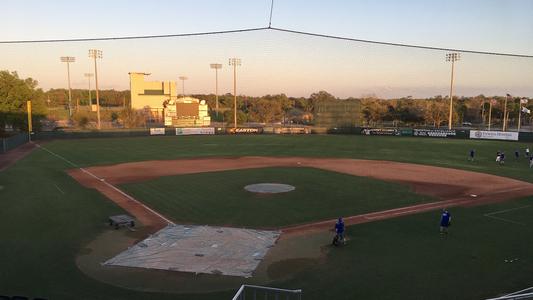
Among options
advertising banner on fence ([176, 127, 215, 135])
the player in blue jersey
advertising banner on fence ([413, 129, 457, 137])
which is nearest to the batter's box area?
the player in blue jersey

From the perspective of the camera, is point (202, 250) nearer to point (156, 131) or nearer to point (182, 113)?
point (156, 131)

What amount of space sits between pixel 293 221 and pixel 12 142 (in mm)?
45276

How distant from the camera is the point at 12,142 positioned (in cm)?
5038

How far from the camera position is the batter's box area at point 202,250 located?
45.2ft

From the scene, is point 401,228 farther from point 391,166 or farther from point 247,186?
point 391,166

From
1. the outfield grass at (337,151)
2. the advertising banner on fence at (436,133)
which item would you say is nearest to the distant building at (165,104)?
the outfield grass at (337,151)

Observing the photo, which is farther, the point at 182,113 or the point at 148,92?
the point at 148,92

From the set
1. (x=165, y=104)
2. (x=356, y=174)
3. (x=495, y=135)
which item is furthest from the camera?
(x=165, y=104)

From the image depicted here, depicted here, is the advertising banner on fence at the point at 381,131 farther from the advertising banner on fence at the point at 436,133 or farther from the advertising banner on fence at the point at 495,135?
the advertising banner on fence at the point at 495,135

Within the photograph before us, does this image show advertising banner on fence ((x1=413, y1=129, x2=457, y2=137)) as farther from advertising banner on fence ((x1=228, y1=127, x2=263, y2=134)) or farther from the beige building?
the beige building

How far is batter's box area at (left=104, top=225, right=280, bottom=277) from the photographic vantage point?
13.8 meters

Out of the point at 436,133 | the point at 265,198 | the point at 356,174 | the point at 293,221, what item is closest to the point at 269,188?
the point at 265,198

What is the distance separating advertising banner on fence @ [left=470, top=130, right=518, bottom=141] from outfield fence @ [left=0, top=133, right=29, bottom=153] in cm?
6516

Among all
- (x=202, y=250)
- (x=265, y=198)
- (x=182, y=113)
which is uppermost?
(x=182, y=113)
